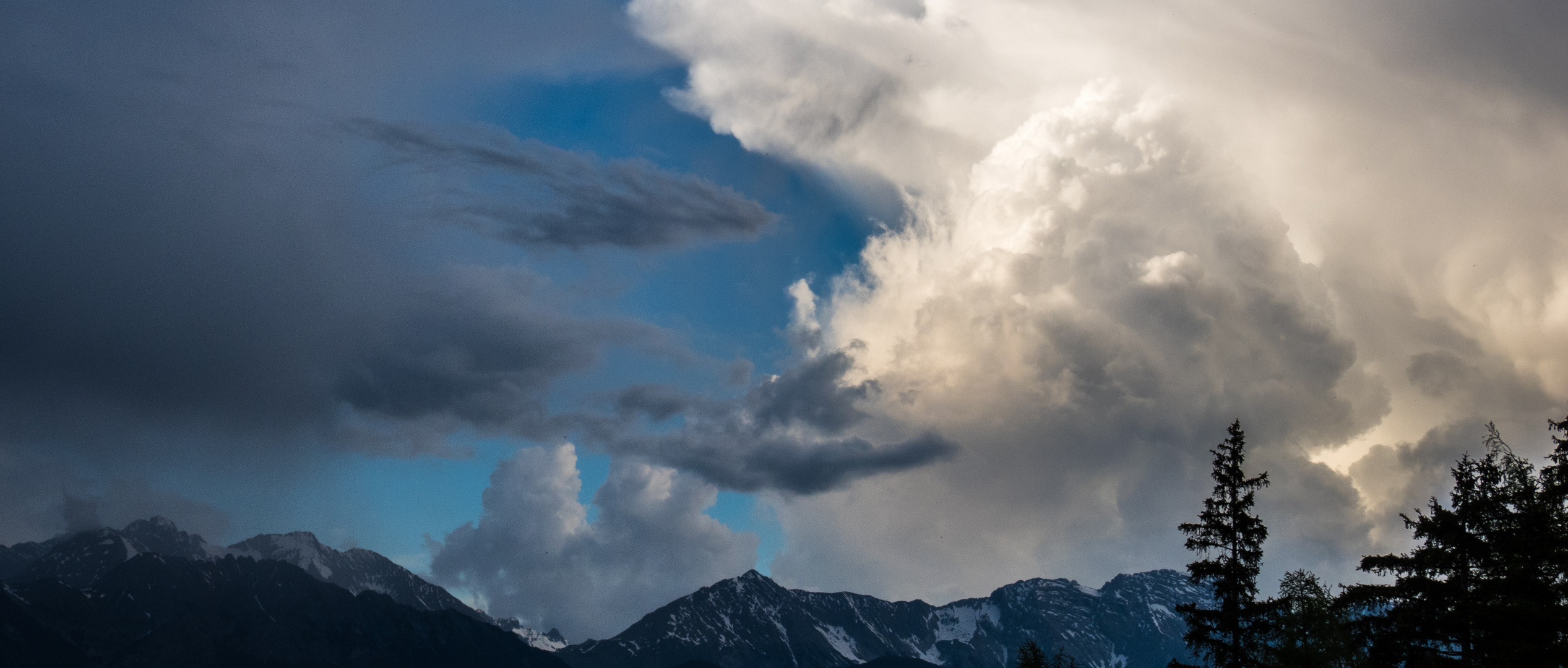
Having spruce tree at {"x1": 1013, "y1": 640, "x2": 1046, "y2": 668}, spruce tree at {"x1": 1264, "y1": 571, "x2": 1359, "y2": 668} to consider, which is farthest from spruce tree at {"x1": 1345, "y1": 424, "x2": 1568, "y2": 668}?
spruce tree at {"x1": 1013, "y1": 640, "x2": 1046, "y2": 668}

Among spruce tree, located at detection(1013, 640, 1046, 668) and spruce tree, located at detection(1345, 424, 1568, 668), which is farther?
spruce tree, located at detection(1013, 640, 1046, 668)

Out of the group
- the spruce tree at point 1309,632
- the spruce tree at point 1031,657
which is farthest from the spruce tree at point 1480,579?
the spruce tree at point 1031,657

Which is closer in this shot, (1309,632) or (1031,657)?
(1309,632)

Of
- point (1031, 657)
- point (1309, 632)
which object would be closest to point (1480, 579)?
point (1309, 632)

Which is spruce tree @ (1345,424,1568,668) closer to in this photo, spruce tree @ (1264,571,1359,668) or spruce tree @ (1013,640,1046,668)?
spruce tree @ (1264,571,1359,668)

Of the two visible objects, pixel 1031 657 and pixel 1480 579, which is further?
pixel 1031 657

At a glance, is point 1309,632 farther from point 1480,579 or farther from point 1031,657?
point 1031,657

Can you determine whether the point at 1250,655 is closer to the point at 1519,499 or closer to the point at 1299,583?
the point at 1299,583

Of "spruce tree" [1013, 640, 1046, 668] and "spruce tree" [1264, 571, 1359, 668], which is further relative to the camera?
"spruce tree" [1013, 640, 1046, 668]

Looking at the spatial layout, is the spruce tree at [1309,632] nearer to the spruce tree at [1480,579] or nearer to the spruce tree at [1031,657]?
the spruce tree at [1480,579]

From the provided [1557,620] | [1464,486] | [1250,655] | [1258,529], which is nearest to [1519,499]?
[1464,486]

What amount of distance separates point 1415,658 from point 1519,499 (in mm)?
6991

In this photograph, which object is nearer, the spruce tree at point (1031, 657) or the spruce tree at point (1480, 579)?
the spruce tree at point (1480, 579)

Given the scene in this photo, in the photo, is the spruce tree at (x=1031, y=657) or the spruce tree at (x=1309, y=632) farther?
the spruce tree at (x=1031, y=657)
